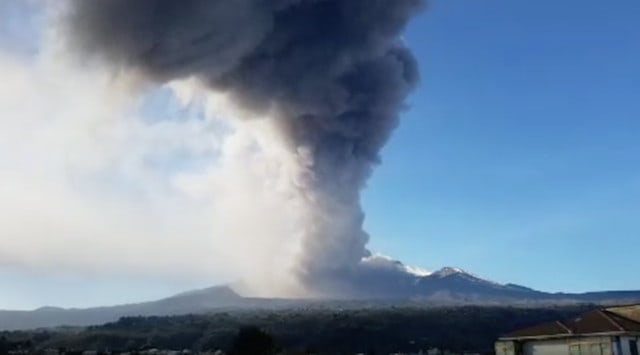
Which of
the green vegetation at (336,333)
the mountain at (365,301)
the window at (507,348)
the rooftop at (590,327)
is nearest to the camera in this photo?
the rooftop at (590,327)

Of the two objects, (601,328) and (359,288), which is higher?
(359,288)

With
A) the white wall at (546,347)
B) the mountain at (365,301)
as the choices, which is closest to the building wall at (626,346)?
the white wall at (546,347)

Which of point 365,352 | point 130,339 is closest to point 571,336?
point 365,352

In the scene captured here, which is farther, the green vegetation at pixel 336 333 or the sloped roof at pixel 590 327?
the green vegetation at pixel 336 333

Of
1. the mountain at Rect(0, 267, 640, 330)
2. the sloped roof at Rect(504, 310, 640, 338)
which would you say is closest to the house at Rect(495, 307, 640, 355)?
the sloped roof at Rect(504, 310, 640, 338)

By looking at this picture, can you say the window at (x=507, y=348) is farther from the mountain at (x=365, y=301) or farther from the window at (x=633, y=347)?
the mountain at (x=365, y=301)

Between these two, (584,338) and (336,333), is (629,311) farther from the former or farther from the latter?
(336,333)

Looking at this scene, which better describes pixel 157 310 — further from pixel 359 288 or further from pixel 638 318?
pixel 638 318
